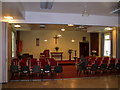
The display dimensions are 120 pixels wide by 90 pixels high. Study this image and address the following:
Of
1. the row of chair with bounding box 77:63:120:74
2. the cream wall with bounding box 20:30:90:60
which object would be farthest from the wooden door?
the row of chair with bounding box 77:63:120:74

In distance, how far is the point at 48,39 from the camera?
15781 mm

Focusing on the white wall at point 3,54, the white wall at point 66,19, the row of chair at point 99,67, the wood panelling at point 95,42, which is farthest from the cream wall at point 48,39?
the white wall at point 3,54

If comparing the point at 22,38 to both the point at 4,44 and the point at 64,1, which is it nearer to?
the point at 4,44

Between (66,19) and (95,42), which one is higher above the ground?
(66,19)

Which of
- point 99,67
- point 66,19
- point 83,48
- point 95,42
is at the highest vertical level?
point 66,19

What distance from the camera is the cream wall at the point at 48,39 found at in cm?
1542

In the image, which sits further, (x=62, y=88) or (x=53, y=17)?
(x=53, y=17)

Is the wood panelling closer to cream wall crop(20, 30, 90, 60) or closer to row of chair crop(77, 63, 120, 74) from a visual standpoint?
cream wall crop(20, 30, 90, 60)

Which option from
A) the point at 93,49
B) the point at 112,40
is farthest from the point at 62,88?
the point at 93,49

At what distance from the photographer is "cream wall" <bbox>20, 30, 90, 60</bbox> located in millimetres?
15422

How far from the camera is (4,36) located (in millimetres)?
6383

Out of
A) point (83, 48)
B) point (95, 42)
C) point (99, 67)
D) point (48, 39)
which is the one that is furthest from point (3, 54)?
point (83, 48)

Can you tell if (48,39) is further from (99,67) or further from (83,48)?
(99,67)

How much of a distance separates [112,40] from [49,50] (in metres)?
6.94
